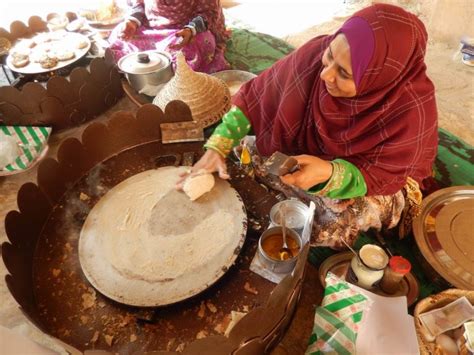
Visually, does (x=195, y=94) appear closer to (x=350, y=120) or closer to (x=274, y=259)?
(x=350, y=120)

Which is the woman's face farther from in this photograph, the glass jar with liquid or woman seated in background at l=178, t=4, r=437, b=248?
the glass jar with liquid

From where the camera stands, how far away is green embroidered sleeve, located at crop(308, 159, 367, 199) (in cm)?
134

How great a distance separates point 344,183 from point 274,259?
0.39 metres

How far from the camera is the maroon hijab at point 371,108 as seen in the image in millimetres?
1107

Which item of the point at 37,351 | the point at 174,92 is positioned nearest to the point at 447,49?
the point at 174,92

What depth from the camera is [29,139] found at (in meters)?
2.29

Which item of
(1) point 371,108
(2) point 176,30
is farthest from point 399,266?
(2) point 176,30

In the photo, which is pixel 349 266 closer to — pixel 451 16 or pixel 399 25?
pixel 399 25

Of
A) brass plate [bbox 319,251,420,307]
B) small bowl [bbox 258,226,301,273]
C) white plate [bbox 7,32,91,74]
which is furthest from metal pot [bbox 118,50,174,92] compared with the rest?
brass plate [bbox 319,251,420,307]

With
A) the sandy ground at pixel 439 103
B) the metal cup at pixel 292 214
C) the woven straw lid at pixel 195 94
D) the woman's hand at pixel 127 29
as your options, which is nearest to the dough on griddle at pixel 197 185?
the metal cup at pixel 292 214

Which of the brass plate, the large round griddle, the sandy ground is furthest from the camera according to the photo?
the sandy ground

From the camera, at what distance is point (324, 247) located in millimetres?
1778

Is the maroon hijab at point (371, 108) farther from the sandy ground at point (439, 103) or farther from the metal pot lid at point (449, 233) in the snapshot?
the sandy ground at point (439, 103)

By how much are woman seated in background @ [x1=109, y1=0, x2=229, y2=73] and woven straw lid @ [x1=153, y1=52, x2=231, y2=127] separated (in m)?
0.48
